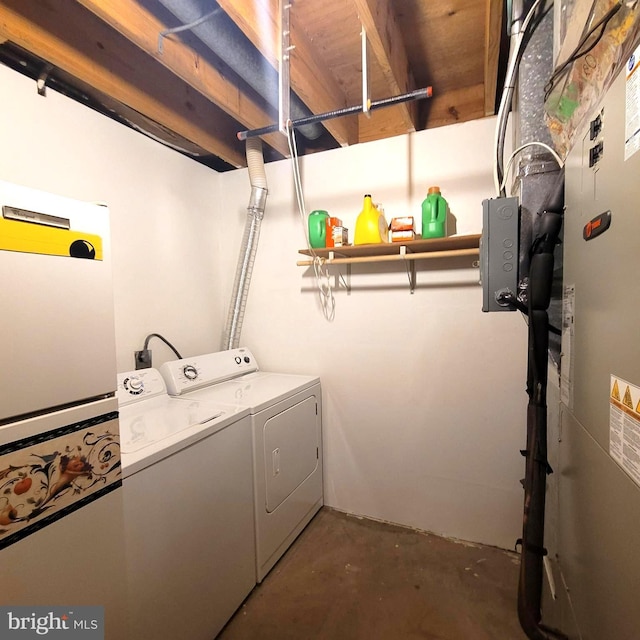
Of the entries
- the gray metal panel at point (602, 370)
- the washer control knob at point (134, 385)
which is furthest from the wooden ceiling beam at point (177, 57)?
the gray metal panel at point (602, 370)

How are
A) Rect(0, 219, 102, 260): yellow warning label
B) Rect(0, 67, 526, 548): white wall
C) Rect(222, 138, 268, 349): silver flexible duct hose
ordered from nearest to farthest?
1. Rect(0, 219, 102, 260): yellow warning label
2. Rect(0, 67, 526, 548): white wall
3. Rect(222, 138, 268, 349): silver flexible duct hose

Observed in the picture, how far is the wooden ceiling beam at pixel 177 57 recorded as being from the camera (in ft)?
4.02

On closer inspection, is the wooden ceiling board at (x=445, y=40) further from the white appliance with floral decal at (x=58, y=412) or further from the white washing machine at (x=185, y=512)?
the white washing machine at (x=185, y=512)

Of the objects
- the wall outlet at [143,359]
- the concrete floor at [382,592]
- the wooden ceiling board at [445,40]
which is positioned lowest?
the concrete floor at [382,592]

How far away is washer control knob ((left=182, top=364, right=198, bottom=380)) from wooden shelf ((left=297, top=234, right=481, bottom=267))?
917 millimetres

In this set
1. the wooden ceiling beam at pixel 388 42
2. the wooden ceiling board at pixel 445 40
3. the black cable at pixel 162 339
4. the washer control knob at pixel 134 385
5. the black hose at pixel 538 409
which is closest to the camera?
the black hose at pixel 538 409

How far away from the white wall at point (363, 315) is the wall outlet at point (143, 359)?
0.06m

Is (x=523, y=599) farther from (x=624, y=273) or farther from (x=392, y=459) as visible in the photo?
(x=624, y=273)

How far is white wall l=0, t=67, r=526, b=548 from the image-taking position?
73.9 inches

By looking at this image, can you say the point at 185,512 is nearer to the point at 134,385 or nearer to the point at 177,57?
the point at 134,385

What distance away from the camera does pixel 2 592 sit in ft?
2.46

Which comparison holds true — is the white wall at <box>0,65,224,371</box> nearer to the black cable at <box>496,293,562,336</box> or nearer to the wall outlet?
the wall outlet

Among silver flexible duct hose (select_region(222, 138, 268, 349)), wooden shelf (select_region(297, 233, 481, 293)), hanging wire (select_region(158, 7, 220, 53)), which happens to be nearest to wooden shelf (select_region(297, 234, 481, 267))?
wooden shelf (select_region(297, 233, 481, 293))

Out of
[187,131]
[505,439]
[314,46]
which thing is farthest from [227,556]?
[314,46]
